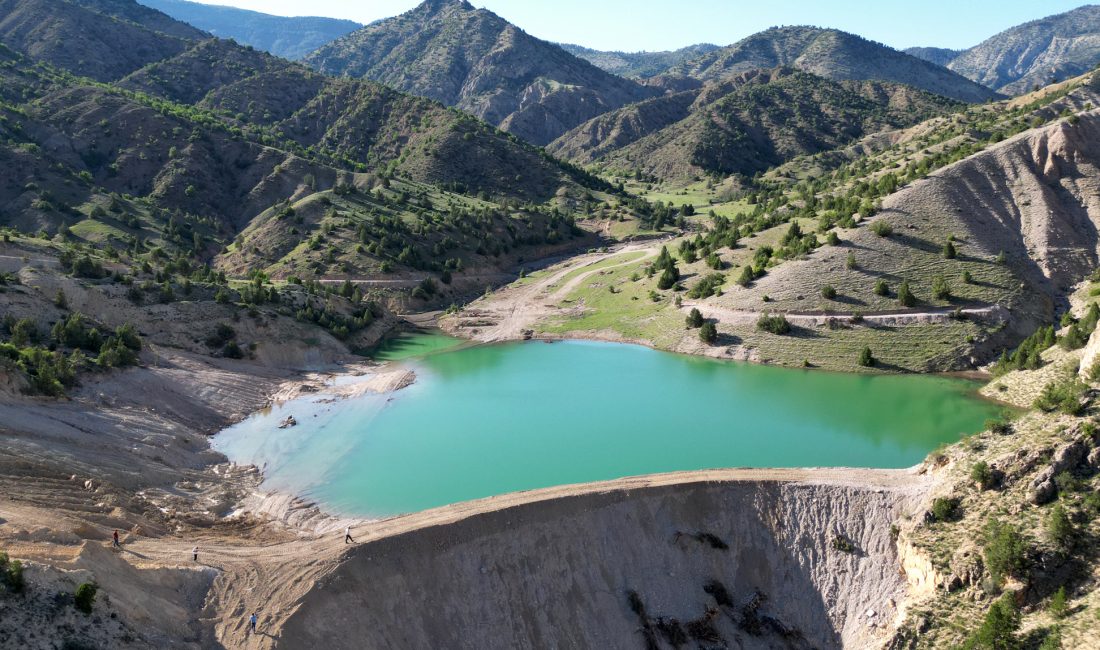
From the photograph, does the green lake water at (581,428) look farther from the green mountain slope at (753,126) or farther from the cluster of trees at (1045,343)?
the green mountain slope at (753,126)

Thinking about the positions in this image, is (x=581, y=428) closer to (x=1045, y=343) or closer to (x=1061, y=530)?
(x=1061, y=530)

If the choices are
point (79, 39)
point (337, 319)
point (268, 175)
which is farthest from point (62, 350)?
point (79, 39)

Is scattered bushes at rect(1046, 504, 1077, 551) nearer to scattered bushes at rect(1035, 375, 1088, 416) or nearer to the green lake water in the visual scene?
scattered bushes at rect(1035, 375, 1088, 416)

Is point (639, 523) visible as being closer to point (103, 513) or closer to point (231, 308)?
point (103, 513)

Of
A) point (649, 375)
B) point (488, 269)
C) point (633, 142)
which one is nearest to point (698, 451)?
point (649, 375)

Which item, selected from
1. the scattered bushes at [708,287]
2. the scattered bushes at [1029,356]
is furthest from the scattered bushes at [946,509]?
the scattered bushes at [708,287]

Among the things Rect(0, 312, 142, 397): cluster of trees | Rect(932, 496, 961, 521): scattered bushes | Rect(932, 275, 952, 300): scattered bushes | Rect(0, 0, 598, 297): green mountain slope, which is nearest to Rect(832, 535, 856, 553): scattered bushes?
Rect(932, 496, 961, 521): scattered bushes
